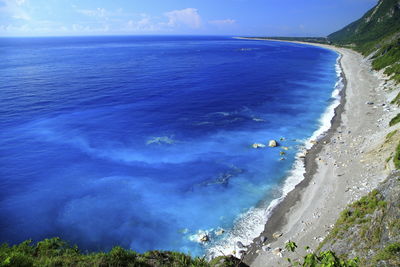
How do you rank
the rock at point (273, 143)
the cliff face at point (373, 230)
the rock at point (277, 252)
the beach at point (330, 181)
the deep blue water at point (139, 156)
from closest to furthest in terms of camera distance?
the cliff face at point (373, 230)
the rock at point (277, 252)
the beach at point (330, 181)
the deep blue water at point (139, 156)
the rock at point (273, 143)

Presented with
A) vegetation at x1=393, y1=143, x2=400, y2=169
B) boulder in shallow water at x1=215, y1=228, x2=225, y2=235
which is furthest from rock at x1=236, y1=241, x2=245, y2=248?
vegetation at x1=393, y1=143, x2=400, y2=169

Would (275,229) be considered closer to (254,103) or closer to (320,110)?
(320,110)

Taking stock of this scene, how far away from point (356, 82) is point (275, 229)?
83.5 meters

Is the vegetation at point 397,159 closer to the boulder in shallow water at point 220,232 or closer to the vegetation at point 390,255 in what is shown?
the vegetation at point 390,255

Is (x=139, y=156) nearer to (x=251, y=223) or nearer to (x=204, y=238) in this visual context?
(x=204, y=238)

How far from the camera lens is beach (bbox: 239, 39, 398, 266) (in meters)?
27.6

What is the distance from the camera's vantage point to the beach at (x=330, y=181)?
27641 millimetres

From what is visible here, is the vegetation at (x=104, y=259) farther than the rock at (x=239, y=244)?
No

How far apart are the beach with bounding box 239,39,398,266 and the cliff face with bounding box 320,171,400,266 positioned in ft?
11.8

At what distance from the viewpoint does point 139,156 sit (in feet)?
161

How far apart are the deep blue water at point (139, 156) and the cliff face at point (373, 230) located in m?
12.6

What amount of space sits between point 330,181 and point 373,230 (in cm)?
1646

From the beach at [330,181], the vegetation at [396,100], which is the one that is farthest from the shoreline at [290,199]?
the vegetation at [396,100]

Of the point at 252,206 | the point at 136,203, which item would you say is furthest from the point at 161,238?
the point at 252,206
